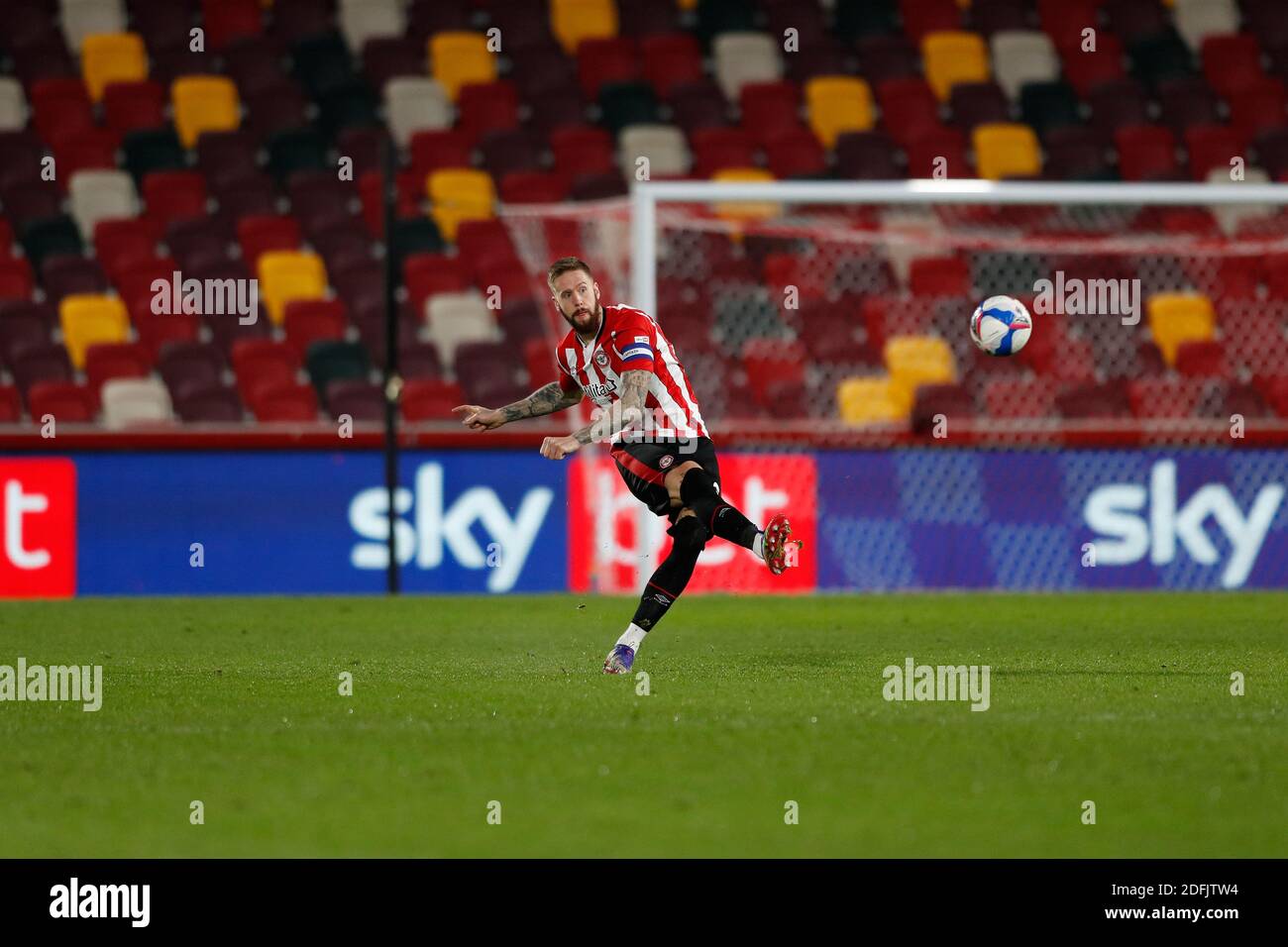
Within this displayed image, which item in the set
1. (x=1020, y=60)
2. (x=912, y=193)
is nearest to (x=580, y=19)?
(x=1020, y=60)

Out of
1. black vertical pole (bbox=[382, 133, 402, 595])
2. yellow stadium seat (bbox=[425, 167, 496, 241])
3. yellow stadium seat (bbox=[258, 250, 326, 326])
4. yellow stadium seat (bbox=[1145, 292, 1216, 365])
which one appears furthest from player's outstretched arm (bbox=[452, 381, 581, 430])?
yellow stadium seat (bbox=[425, 167, 496, 241])

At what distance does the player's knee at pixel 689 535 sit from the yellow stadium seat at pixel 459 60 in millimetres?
11128

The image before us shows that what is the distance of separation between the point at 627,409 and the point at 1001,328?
239 cm

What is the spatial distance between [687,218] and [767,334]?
1012mm

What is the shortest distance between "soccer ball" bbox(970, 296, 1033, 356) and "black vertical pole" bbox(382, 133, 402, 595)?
14.8 ft

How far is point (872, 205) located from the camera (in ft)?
56.8

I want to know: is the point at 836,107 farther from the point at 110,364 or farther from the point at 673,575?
the point at 673,575

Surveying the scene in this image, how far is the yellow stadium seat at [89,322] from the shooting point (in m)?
15.9

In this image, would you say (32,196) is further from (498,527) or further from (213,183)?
(498,527)

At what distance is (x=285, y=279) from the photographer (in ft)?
53.9

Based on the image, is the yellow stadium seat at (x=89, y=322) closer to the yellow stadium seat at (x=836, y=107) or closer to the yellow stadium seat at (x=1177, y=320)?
the yellow stadium seat at (x=836, y=107)

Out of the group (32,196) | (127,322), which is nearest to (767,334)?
(127,322)

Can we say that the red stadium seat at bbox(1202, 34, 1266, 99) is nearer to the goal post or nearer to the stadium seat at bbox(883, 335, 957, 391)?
the stadium seat at bbox(883, 335, 957, 391)

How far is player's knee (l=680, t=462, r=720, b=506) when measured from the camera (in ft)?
26.9
